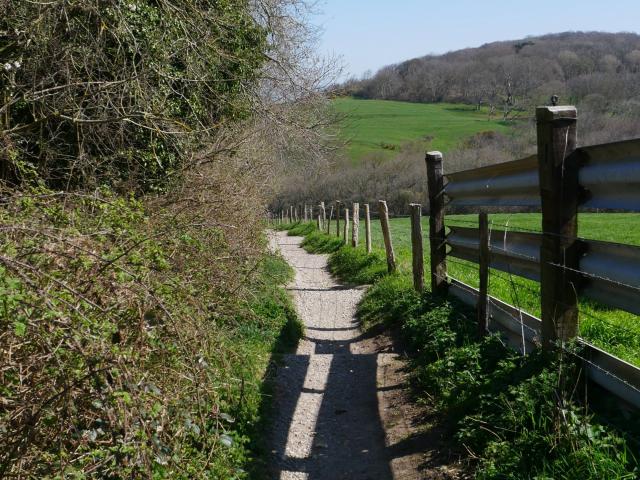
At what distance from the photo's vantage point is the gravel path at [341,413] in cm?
537

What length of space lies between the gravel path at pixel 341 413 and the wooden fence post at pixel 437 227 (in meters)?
1.06

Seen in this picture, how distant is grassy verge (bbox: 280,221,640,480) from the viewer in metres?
3.71

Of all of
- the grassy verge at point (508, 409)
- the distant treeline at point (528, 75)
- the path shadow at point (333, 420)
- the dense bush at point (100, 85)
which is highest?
the distant treeline at point (528, 75)

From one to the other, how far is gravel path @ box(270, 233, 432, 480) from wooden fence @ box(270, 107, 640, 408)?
50.8 inches

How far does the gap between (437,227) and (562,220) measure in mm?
3696

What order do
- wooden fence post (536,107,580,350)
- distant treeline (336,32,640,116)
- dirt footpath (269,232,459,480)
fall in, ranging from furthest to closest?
distant treeline (336,32,640,116) < dirt footpath (269,232,459,480) < wooden fence post (536,107,580,350)

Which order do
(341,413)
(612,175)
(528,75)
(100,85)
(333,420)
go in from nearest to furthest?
(612,175), (333,420), (341,413), (100,85), (528,75)

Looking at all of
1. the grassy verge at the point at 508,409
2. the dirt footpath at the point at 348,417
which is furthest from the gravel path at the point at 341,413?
the grassy verge at the point at 508,409

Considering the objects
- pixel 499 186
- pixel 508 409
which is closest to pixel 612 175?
pixel 508 409

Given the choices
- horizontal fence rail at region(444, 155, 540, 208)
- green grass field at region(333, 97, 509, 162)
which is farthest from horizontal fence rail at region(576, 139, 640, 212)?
green grass field at region(333, 97, 509, 162)

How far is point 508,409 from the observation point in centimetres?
Result: 457

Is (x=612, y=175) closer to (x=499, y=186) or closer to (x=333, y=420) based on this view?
(x=499, y=186)

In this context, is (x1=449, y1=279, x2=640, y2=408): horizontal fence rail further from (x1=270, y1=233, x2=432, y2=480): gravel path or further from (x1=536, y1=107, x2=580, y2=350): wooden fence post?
(x1=270, y1=233, x2=432, y2=480): gravel path

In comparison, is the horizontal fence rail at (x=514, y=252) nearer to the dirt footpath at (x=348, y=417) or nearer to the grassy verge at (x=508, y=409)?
the grassy verge at (x=508, y=409)
